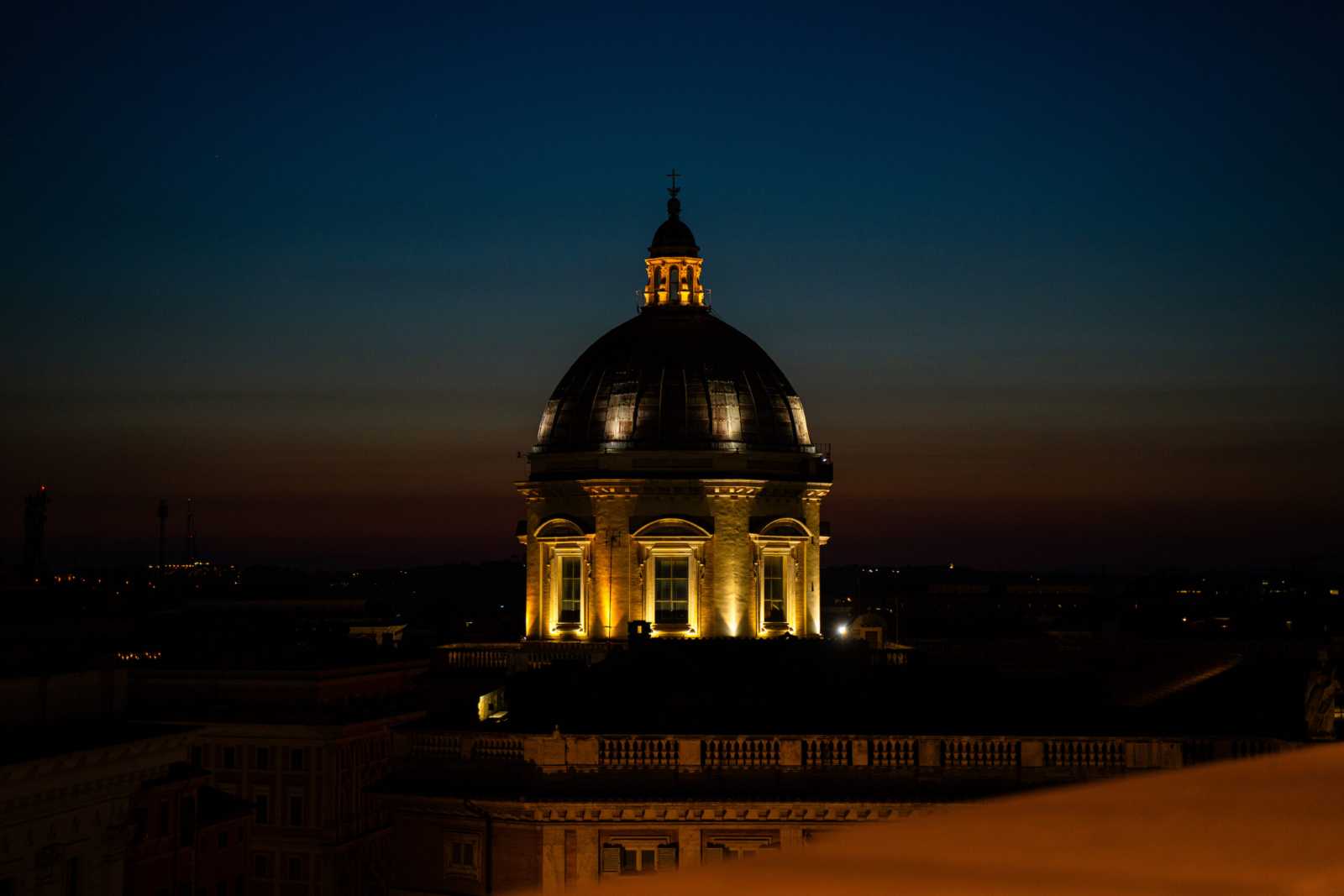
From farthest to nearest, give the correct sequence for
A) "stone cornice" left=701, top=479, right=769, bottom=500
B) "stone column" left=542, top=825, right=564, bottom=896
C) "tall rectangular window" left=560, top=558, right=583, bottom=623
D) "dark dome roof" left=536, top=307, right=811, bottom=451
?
"dark dome roof" left=536, top=307, right=811, bottom=451 → "tall rectangular window" left=560, top=558, right=583, bottom=623 → "stone cornice" left=701, top=479, right=769, bottom=500 → "stone column" left=542, top=825, right=564, bottom=896

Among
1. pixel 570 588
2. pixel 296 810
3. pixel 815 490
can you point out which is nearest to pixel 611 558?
pixel 570 588

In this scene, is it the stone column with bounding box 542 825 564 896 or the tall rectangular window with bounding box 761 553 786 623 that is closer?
the stone column with bounding box 542 825 564 896

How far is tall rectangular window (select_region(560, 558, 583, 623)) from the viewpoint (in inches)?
2788

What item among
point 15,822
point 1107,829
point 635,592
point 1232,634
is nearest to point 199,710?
point 635,592

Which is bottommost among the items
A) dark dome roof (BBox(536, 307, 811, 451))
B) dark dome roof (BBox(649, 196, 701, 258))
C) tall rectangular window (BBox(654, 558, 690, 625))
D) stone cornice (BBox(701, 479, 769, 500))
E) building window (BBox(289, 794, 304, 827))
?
building window (BBox(289, 794, 304, 827))

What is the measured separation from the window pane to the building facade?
59 mm

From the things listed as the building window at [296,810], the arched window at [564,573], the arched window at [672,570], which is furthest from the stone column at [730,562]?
the building window at [296,810]

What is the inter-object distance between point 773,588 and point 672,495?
5.20m

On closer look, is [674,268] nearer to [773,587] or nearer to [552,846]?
[773,587]

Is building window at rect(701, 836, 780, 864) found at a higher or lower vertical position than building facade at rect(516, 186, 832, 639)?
lower

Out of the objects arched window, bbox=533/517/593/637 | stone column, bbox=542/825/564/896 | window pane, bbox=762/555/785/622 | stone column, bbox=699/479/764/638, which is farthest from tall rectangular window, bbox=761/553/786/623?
stone column, bbox=542/825/564/896

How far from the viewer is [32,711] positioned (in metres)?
41.3

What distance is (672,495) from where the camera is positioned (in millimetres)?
70312

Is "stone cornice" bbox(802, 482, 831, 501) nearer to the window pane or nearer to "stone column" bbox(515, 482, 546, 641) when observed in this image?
the window pane
